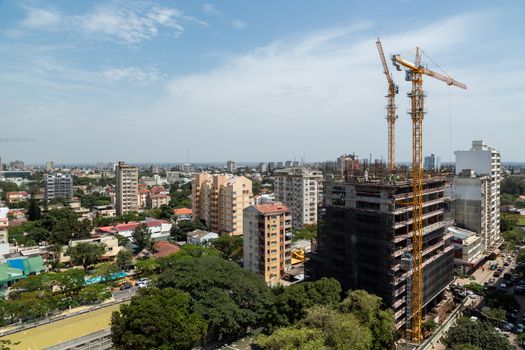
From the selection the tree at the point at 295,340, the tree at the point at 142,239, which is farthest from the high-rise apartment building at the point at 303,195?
the tree at the point at 295,340

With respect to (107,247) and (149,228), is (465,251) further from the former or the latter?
(107,247)

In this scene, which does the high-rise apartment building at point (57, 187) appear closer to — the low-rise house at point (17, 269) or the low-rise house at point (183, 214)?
the low-rise house at point (183, 214)

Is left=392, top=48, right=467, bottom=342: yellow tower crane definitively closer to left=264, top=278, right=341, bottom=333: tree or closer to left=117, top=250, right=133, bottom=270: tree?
left=264, top=278, right=341, bottom=333: tree

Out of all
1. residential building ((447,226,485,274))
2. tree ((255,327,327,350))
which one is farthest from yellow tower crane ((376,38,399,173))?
tree ((255,327,327,350))

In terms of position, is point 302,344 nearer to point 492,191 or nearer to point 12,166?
point 492,191

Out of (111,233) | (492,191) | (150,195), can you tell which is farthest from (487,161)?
(150,195)

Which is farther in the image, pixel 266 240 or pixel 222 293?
pixel 266 240

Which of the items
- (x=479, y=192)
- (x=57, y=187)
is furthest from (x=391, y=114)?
(x=57, y=187)
